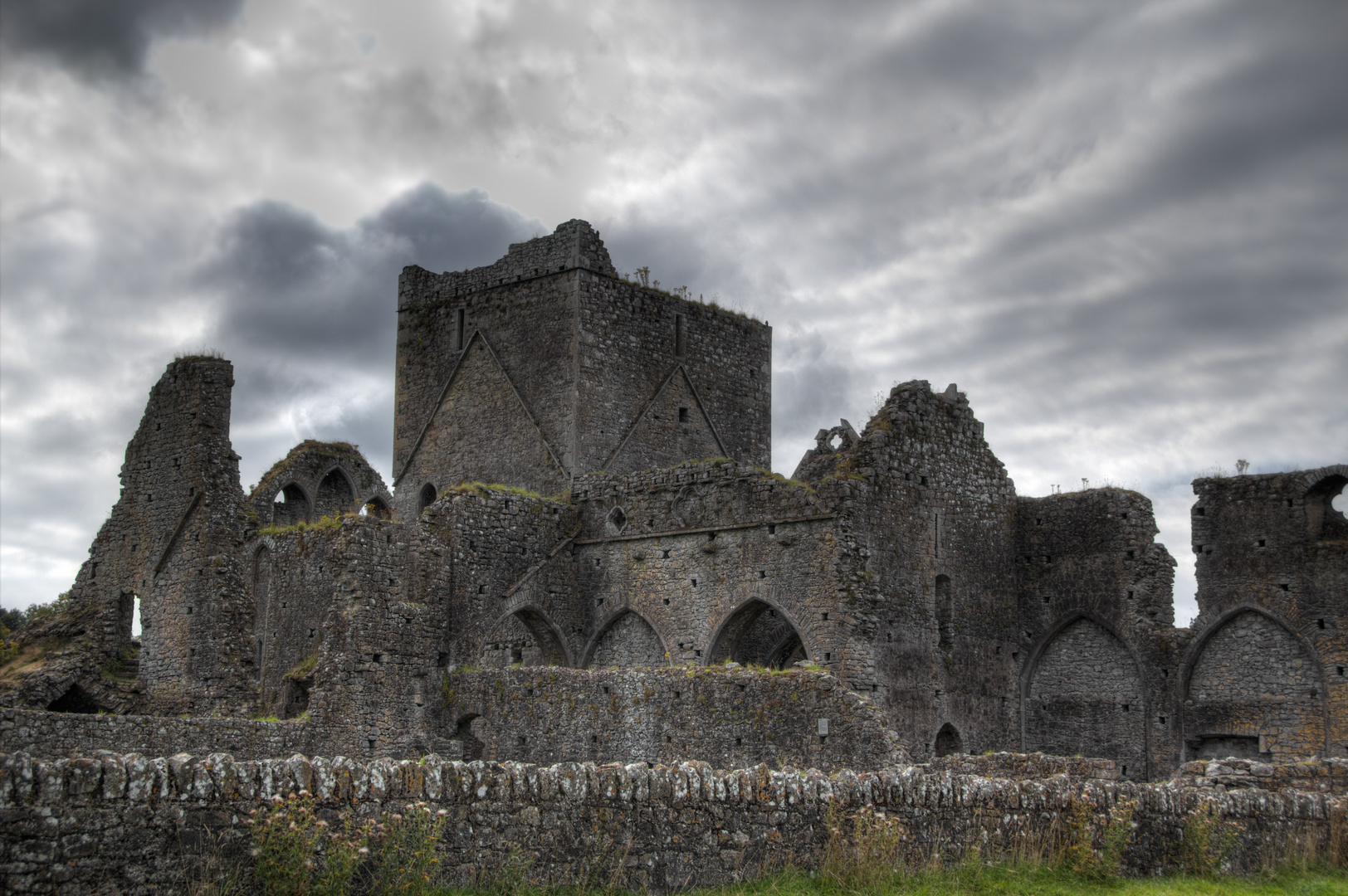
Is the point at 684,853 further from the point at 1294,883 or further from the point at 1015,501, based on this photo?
the point at 1015,501

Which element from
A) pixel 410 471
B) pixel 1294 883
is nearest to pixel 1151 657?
pixel 1294 883

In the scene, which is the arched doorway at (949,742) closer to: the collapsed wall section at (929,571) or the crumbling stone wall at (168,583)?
the collapsed wall section at (929,571)

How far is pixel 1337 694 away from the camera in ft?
78.3

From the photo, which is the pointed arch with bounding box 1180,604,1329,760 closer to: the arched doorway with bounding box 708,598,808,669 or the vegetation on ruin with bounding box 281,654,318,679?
the arched doorway with bounding box 708,598,808,669

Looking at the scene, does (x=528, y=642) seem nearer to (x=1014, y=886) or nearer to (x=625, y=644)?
(x=625, y=644)

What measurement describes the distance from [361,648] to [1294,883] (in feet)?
47.3

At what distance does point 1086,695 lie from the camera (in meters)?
26.6

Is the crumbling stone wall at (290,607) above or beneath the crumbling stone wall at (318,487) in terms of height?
beneath

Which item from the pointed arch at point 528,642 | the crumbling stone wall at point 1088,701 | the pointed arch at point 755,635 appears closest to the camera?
the pointed arch at point 755,635

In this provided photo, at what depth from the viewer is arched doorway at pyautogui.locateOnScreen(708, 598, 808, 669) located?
25.0 meters

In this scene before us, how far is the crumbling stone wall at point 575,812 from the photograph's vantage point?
7406 mm

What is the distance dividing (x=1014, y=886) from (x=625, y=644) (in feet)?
53.6

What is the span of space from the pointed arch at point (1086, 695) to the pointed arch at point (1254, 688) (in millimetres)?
937

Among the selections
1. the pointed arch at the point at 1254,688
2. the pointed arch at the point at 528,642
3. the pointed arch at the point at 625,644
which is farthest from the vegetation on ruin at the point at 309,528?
the pointed arch at the point at 1254,688
